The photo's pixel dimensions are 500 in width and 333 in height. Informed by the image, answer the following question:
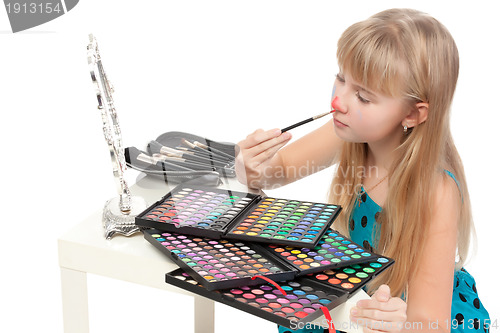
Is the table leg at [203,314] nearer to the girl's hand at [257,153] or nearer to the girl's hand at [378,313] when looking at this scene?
the girl's hand at [257,153]

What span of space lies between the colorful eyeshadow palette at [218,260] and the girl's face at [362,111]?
286mm

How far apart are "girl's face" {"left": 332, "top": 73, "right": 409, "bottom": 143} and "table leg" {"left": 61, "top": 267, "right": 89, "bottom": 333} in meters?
0.53

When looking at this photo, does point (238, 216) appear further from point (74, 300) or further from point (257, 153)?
point (74, 300)

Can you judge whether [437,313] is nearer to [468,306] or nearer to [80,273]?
[468,306]

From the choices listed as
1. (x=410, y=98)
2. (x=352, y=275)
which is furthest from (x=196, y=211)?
(x=410, y=98)

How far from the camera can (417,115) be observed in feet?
3.95

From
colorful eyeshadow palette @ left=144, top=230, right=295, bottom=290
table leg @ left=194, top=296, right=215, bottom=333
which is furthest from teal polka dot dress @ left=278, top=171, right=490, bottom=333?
colorful eyeshadow palette @ left=144, top=230, right=295, bottom=290

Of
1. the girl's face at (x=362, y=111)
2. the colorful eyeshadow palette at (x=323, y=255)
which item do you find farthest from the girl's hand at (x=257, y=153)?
the colorful eyeshadow palette at (x=323, y=255)

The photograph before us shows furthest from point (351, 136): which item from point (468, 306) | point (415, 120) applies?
point (468, 306)

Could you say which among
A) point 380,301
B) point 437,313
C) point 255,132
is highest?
point 255,132

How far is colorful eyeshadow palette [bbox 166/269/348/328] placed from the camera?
929 millimetres

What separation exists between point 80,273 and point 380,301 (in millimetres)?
521

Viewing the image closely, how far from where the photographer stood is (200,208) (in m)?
1.20

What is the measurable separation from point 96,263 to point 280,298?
1.16 ft
